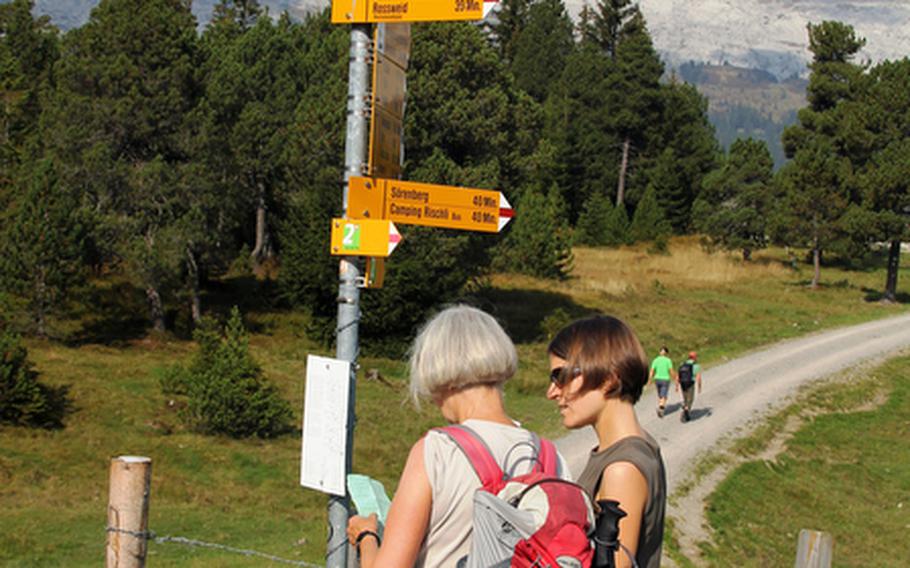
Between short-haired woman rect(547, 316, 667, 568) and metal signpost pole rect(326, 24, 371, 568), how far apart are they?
6.24 ft

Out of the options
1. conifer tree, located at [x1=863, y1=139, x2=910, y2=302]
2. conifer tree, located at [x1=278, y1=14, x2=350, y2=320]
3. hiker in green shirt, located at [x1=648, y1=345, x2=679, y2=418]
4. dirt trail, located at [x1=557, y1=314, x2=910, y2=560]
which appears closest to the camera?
dirt trail, located at [x1=557, y1=314, x2=910, y2=560]

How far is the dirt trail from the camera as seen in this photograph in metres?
19.3

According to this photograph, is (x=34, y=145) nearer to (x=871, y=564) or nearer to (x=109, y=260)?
(x=109, y=260)

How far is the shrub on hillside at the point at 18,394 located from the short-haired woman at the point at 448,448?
18642 millimetres

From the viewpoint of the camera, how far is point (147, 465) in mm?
4449

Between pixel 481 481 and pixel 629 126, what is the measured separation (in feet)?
218

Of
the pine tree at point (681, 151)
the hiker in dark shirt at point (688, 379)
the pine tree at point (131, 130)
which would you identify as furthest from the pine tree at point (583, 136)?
the hiker in dark shirt at point (688, 379)

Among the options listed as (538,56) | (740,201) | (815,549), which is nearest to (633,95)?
(538,56)

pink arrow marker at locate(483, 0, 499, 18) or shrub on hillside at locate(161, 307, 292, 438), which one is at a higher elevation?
pink arrow marker at locate(483, 0, 499, 18)

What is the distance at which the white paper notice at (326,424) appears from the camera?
490cm

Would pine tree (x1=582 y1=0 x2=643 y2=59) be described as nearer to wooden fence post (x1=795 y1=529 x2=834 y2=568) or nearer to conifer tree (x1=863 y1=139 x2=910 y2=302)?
conifer tree (x1=863 y1=139 x2=910 y2=302)

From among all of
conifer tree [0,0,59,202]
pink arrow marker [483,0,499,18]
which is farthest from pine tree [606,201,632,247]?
pink arrow marker [483,0,499,18]

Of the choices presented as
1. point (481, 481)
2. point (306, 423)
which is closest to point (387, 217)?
point (306, 423)

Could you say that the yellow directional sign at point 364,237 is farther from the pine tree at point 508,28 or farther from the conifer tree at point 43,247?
the pine tree at point 508,28
